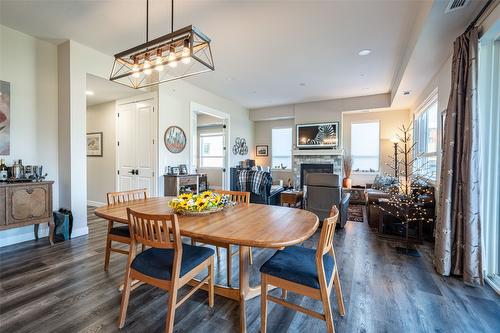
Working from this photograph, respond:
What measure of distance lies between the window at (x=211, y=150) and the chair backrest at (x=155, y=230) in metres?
7.49

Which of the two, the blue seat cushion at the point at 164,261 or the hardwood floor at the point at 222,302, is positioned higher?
the blue seat cushion at the point at 164,261

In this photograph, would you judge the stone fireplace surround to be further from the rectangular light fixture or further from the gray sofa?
the rectangular light fixture

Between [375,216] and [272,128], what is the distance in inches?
203

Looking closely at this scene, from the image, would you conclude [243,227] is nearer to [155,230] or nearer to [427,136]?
[155,230]

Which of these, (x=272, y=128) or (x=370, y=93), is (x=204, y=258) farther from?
(x=272, y=128)

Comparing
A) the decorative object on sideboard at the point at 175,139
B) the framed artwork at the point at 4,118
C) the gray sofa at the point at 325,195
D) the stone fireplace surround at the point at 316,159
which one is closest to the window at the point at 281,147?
the stone fireplace surround at the point at 316,159

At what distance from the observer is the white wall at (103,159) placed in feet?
18.5

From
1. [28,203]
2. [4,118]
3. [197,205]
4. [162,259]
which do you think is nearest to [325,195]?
[197,205]

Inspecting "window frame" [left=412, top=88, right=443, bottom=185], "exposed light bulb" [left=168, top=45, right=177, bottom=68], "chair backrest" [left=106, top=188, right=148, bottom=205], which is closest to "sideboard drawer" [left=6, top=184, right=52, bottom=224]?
"chair backrest" [left=106, top=188, right=148, bottom=205]

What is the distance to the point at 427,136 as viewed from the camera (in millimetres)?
4770

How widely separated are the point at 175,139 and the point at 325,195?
10.9 ft

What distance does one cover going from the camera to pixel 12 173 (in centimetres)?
315

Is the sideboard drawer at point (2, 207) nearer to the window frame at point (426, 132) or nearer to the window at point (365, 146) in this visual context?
the window frame at point (426, 132)

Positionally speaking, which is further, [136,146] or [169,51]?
[136,146]
